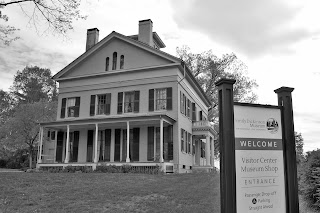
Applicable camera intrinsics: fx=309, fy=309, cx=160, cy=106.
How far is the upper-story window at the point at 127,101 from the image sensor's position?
2144cm

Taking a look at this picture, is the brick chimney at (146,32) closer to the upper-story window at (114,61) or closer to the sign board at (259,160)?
the upper-story window at (114,61)

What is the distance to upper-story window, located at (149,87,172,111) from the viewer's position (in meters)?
20.5

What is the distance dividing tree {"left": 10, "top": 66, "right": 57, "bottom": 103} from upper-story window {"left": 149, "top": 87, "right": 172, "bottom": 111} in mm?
28618

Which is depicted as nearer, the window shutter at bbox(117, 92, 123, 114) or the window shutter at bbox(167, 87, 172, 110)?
the window shutter at bbox(167, 87, 172, 110)

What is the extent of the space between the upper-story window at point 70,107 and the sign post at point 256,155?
2011cm

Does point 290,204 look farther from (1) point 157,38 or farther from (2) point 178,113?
(1) point 157,38

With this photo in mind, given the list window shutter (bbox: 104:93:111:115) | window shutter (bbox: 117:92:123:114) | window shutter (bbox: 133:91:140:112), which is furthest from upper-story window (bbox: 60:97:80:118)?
window shutter (bbox: 133:91:140:112)

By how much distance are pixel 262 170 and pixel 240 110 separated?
0.94m

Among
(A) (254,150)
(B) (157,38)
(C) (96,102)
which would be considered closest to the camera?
(A) (254,150)

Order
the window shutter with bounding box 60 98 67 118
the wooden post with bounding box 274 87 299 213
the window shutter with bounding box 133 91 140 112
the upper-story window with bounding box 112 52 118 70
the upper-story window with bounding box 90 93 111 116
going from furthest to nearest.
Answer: the window shutter with bounding box 60 98 67 118 → the upper-story window with bounding box 112 52 118 70 → the upper-story window with bounding box 90 93 111 116 → the window shutter with bounding box 133 91 140 112 → the wooden post with bounding box 274 87 299 213

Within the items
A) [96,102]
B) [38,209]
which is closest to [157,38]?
[96,102]

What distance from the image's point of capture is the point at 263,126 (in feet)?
15.6

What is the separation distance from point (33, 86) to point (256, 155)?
1815 inches

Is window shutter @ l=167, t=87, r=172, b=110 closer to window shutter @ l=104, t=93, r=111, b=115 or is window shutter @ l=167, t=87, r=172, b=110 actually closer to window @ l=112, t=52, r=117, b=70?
window shutter @ l=104, t=93, r=111, b=115
